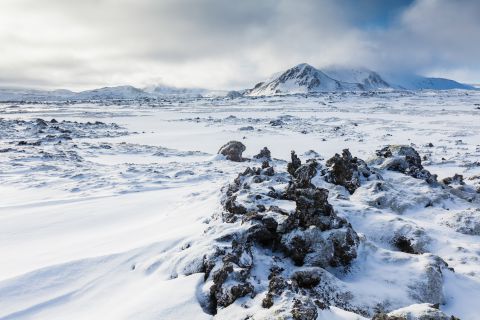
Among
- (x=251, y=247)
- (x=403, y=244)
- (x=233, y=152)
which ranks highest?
(x=251, y=247)

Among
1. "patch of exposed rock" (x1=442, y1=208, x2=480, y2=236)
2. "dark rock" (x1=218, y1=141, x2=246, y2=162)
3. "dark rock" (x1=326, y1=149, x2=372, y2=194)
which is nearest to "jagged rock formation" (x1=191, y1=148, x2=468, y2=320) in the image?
"patch of exposed rock" (x1=442, y1=208, x2=480, y2=236)

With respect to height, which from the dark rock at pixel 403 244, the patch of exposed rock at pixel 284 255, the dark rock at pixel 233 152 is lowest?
the dark rock at pixel 233 152

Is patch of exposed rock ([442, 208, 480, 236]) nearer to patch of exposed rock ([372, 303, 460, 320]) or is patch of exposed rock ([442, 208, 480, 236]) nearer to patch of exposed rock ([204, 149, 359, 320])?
patch of exposed rock ([204, 149, 359, 320])

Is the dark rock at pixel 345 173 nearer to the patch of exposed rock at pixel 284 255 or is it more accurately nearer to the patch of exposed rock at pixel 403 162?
the patch of exposed rock at pixel 403 162

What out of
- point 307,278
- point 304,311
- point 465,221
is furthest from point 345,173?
point 304,311

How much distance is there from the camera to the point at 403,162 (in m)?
12.2

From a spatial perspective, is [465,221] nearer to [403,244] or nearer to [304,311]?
[403,244]

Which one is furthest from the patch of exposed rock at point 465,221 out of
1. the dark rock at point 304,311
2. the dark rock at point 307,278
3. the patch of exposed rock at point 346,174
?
the dark rock at point 304,311

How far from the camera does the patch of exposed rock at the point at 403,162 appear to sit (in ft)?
37.0

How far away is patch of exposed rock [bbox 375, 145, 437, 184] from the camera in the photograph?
1128cm

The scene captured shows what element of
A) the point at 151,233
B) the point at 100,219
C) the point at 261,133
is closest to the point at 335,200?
the point at 151,233

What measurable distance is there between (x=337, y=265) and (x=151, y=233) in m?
3.89

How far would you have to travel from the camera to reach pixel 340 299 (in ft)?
16.3

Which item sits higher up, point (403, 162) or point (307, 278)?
point (403, 162)
